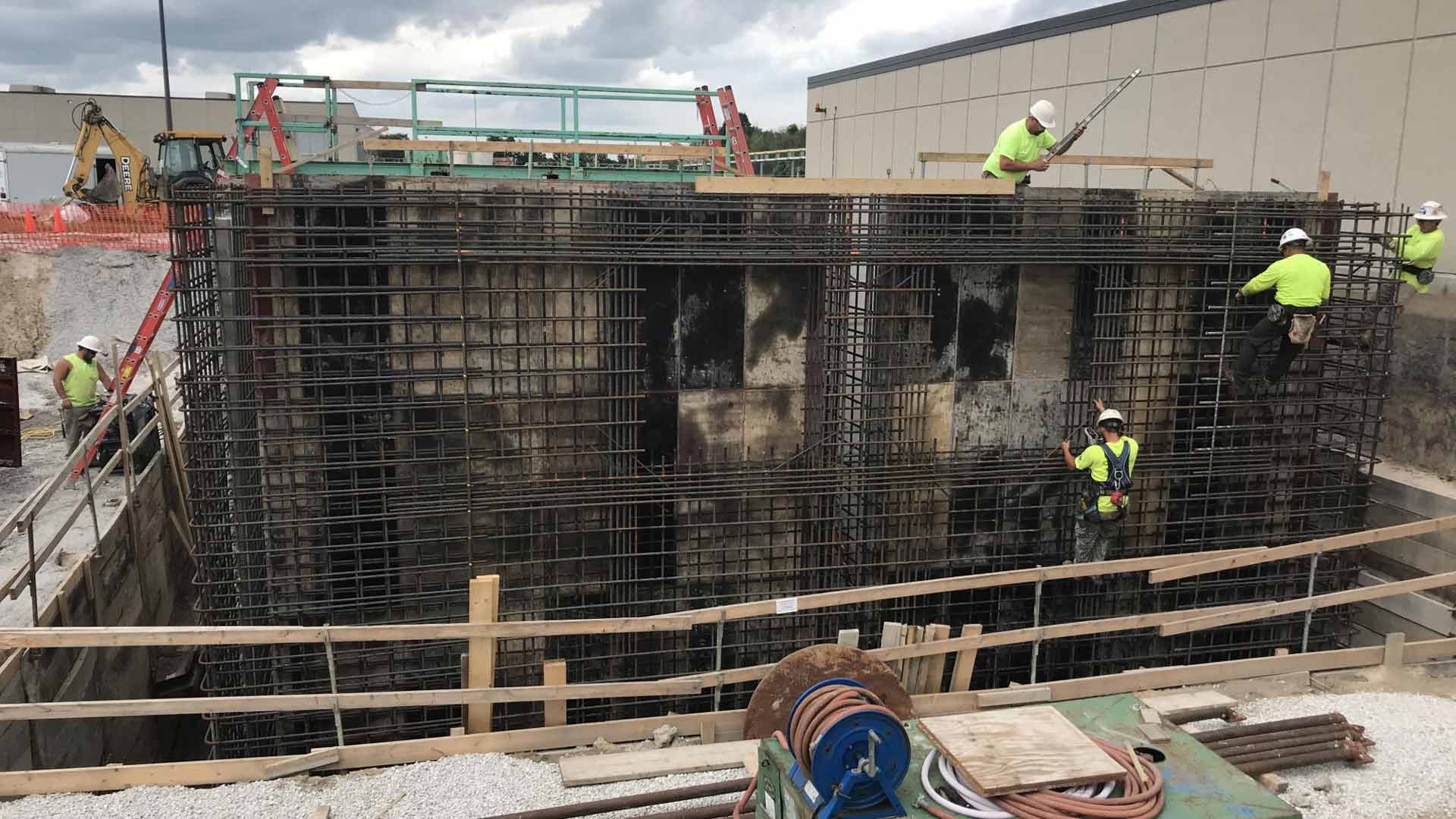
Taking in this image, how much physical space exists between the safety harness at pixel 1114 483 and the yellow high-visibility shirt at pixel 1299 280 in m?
2.19

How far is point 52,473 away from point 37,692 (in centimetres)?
693

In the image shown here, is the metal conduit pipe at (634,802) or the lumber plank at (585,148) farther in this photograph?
the lumber plank at (585,148)

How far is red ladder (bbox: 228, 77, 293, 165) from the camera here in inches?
606

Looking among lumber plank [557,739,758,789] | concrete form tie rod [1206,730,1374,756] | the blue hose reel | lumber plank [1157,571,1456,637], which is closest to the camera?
the blue hose reel

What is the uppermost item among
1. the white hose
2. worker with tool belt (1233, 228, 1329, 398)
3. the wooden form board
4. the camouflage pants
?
worker with tool belt (1233, 228, 1329, 398)

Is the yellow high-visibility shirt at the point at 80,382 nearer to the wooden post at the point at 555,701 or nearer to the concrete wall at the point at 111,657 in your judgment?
the concrete wall at the point at 111,657

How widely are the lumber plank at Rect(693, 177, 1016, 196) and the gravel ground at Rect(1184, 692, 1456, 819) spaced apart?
518 cm

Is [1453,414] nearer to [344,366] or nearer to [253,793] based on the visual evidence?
[344,366]

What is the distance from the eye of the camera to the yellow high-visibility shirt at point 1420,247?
1053 cm

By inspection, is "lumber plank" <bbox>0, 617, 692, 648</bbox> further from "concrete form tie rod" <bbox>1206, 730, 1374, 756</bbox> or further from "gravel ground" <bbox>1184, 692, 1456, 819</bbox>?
"gravel ground" <bbox>1184, 692, 1456, 819</bbox>

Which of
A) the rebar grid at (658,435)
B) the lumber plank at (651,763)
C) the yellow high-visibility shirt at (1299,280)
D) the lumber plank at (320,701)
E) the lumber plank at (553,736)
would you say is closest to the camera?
the lumber plank at (320,701)

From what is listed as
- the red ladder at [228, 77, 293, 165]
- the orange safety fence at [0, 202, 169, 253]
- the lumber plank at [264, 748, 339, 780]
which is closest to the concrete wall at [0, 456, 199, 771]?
the lumber plank at [264, 748, 339, 780]

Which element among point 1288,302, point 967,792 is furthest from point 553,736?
point 1288,302

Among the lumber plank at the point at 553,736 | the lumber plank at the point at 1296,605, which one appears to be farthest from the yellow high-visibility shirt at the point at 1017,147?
the lumber plank at the point at 553,736
